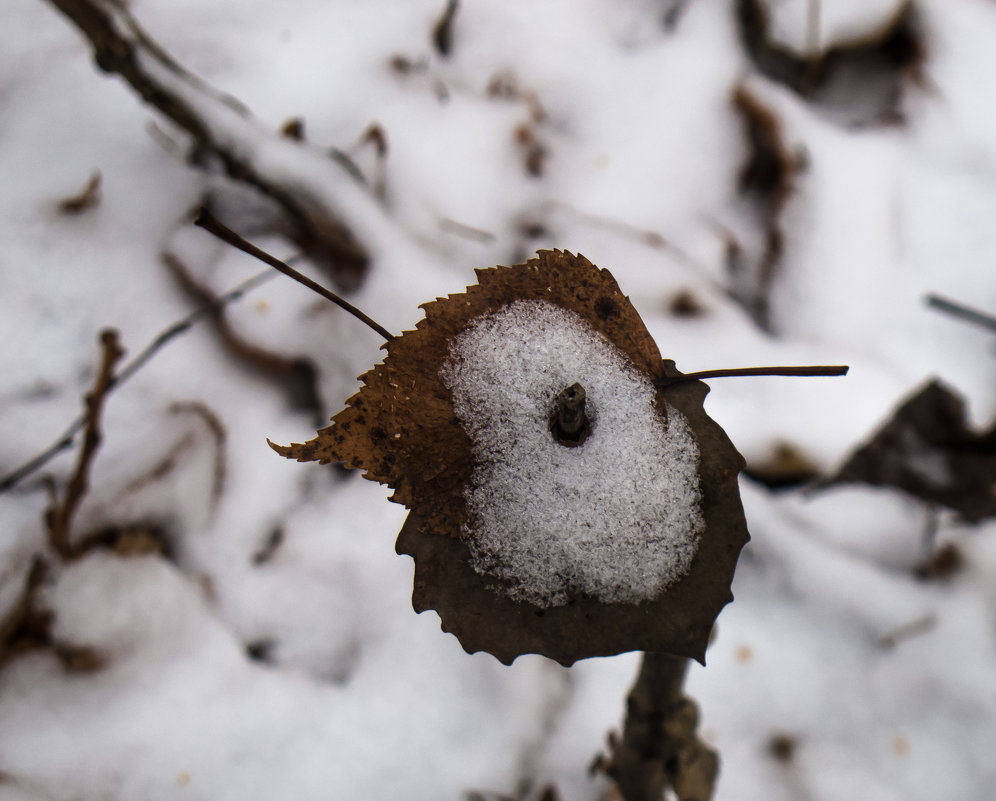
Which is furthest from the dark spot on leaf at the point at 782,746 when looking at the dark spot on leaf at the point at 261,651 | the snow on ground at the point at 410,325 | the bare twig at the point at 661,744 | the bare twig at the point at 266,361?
the bare twig at the point at 266,361

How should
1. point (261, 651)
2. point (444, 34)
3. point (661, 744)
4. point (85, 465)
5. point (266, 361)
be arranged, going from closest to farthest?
point (661, 744), point (85, 465), point (261, 651), point (266, 361), point (444, 34)

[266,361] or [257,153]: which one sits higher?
[257,153]

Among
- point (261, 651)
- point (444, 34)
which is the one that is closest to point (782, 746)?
point (261, 651)

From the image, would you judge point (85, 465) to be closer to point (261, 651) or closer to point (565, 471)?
point (261, 651)

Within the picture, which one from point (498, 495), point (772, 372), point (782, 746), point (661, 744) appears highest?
point (772, 372)

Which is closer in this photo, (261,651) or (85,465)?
(85,465)

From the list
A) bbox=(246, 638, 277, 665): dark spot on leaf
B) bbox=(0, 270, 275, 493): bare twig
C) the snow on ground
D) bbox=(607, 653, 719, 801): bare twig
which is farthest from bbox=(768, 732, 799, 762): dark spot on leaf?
bbox=(0, 270, 275, 493): bare twig

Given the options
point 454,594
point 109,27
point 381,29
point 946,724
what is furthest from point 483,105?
point 946,724

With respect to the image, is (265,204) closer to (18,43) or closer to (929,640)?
(18,43)

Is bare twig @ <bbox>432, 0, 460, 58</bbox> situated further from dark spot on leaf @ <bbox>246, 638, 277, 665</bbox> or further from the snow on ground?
dark spot on leaf @ <bbox>246, 638, 277, 665</bbox>

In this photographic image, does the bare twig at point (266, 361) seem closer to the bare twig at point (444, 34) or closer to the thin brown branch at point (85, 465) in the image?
the thin brown branch at point (85, 465)
